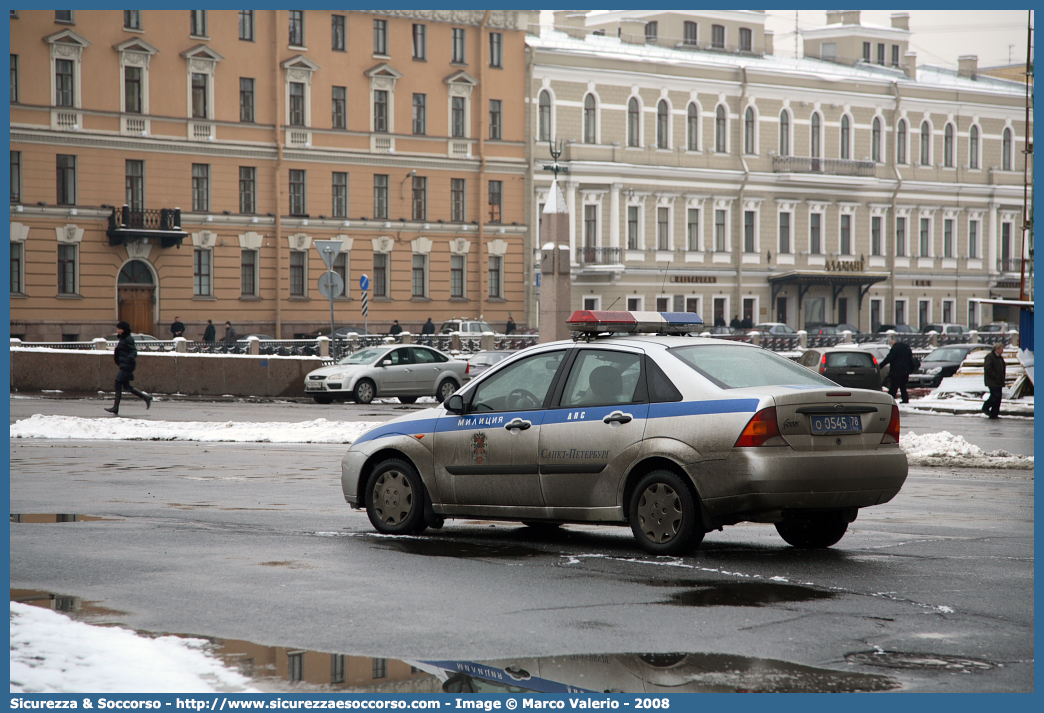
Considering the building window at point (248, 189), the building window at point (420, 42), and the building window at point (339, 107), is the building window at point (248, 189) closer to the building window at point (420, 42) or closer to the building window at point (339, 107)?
the building window at point (339, 107)

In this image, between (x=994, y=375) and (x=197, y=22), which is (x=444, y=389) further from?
(x=197, y=22)

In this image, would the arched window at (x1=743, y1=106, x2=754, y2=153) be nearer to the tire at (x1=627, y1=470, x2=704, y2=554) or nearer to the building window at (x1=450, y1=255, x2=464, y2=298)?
the building window at (x1=450, y1=255, x2=464, y2=298)

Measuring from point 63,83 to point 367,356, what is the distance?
22.0 metres

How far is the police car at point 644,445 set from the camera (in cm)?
848

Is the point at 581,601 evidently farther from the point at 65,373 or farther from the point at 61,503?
the point at 65,373

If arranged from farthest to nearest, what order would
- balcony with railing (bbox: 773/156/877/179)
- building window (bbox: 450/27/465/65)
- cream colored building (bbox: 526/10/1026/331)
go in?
1. balcony with railing (bbox: 773/156/877/179)
2. cream colored building (bbox: 526/10/1026/331)
3. building window (bbox: 450/27/465/65)

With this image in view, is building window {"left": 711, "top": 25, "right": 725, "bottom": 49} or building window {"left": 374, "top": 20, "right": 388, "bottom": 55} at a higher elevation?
building window {"left": 711, "top": 25, "right": 725, "bottom": 49}

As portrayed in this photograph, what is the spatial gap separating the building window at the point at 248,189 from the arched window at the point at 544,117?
43.0 feet

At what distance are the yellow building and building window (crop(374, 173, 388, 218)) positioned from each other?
0.31 feet

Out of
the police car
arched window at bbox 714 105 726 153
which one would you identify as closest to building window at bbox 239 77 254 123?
arched window at bbox 714 105 726 153

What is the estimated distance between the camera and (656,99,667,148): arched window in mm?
61062

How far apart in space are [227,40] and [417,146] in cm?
910

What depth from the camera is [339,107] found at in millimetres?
54406

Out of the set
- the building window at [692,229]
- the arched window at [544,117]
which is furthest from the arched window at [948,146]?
the arched window at [544,117]
